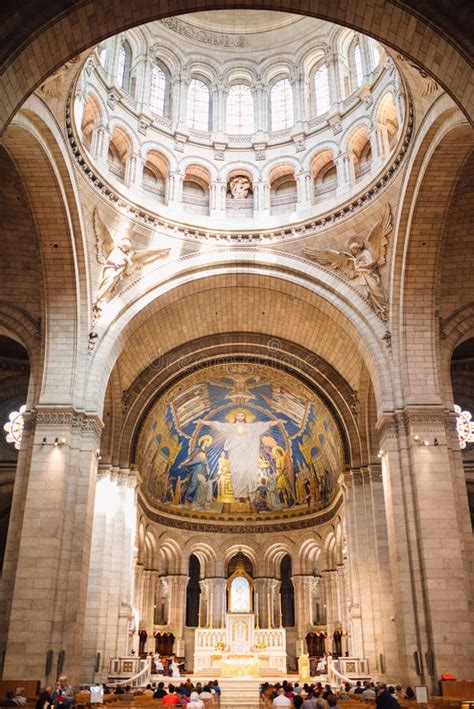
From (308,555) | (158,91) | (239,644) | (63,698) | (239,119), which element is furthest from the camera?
(308,555)

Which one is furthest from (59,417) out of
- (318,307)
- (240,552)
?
(240,552)

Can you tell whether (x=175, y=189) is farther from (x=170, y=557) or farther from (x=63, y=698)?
(x=170, y=557)

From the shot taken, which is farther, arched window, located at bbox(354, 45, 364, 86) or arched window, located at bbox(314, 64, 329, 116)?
Result: arched window, located at bbox(314, 64, 329, 116)

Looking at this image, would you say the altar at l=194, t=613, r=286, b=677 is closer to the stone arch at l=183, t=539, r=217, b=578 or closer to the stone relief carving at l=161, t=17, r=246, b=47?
the stone arch at l=183, t=539, r=217, b=578

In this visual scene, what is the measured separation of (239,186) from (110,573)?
590 inches

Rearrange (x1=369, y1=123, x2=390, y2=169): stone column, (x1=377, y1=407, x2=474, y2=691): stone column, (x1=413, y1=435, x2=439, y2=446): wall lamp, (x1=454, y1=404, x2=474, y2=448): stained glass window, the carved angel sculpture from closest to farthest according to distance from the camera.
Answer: (x1=377, y1=407, x2=474, y2=691): stone column, (x1=413, y1=435, x2=439, y2=446): wall lamp, the carved angel sculpture, (x1=369, y1=123, x2=390, y2=169): stone column, (x1=454, y1=404, x2=474, y2=448): stained glass window

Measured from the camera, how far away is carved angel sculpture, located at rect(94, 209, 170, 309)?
20.3 m

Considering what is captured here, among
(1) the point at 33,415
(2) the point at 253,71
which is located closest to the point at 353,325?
(1) the point at 33,415

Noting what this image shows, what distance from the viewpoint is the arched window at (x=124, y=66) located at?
2372 centimetres

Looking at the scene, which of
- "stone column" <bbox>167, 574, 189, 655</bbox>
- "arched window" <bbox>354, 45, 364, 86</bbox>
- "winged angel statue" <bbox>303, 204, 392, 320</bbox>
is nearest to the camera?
"winged angel statue" <bbox>303, 204, 392, 320</bbox>

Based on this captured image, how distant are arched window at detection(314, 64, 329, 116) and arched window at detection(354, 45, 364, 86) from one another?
1220 mm

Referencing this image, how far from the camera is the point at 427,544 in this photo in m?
16.7

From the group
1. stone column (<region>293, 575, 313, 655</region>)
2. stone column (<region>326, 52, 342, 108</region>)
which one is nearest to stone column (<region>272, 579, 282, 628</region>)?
stone column (<region>293, 575, 313, 655</region>)

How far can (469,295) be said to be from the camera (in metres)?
20.3
